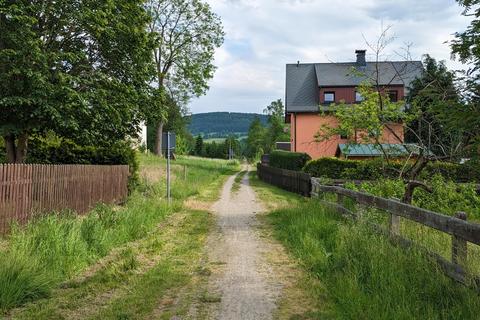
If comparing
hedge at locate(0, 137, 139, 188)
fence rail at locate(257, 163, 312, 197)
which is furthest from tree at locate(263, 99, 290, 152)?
hedge at locate(0, 137, 139, 188)

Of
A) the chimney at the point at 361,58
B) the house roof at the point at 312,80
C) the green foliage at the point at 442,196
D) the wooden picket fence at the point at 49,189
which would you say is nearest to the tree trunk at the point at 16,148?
the wooden picket fence at the point at 49,189

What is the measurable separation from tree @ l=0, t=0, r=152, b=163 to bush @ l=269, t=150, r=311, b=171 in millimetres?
14465

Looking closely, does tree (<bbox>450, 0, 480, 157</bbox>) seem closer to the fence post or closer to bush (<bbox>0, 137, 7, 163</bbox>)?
the fence post

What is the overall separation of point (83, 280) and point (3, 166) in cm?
Result: 341

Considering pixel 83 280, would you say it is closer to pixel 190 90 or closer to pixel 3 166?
pixel 3 166

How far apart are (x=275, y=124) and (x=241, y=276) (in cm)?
9711

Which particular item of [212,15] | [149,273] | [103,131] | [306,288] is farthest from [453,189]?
[212,15]

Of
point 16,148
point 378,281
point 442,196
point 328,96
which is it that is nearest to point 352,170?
point 442,196

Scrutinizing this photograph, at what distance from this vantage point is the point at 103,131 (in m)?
17.8

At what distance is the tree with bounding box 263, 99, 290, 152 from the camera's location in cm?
9919

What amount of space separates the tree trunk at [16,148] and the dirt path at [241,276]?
848 cm

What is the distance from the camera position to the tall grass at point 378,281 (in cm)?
463

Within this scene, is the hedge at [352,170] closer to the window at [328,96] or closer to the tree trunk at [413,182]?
the tree trunk at [413,182]

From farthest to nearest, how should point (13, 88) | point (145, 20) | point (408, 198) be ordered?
point (145, 20) → point (13, 88) → point (408, 198)
